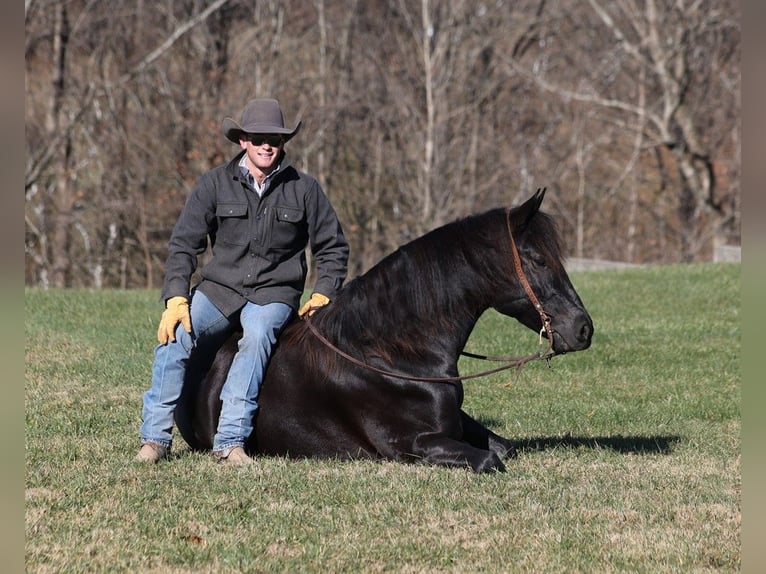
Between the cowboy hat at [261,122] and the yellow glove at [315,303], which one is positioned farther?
Answer: the yellow glove at [315,303]

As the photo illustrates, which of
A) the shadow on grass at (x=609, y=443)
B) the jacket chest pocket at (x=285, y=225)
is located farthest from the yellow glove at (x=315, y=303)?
the shadow on grass at (x=609, y=443)

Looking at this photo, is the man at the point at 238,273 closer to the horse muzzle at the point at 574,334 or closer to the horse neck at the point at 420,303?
the horse neck at the point at 420,303

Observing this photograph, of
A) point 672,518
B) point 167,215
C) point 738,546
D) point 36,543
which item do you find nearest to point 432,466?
point 672,518

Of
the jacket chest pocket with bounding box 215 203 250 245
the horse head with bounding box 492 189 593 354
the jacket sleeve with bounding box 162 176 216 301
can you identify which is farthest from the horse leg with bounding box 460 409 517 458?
the jacket sleeve with bounding box 162 176 216 301

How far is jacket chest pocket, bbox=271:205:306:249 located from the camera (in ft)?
21.7

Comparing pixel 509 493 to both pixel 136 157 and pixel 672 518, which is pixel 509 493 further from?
pixel 136 157

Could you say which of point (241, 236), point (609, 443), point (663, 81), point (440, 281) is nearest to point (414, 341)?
point (440, 281)

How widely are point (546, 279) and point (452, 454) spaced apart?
105 cm

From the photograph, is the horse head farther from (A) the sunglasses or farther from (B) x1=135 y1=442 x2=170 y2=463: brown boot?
(B) x1=135 y1=442 x2=170 y2=463: brown boot

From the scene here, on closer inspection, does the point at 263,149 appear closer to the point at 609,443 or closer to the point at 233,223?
the point at 233,223

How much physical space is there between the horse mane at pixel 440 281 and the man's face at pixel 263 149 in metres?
0.86

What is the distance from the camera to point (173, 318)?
249 inches

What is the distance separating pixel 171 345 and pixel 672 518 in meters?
2.80

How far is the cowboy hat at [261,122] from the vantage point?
6461 millimetres
